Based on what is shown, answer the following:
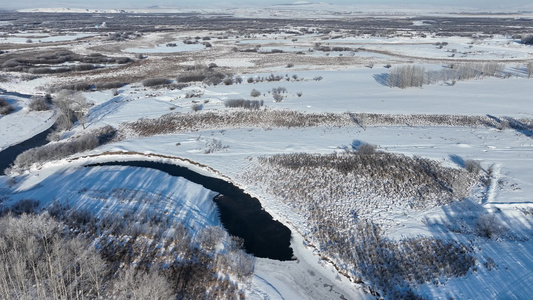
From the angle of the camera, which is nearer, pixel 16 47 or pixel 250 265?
pixel 250 265

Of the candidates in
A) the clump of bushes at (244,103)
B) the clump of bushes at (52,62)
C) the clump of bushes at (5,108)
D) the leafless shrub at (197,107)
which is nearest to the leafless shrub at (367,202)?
the clump of bushes at (244,103)

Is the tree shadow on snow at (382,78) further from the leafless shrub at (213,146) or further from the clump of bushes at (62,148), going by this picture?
the clump of bushes at (62,148)

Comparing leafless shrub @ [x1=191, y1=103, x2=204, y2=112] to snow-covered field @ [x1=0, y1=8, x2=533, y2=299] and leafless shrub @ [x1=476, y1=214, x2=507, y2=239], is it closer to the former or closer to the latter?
snow-covered field @ [x1=0, y1=8, x2=533, y2=299]

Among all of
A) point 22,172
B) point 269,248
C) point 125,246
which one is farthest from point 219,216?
point 22,172

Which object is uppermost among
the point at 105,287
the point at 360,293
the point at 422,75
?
the point at 422,75

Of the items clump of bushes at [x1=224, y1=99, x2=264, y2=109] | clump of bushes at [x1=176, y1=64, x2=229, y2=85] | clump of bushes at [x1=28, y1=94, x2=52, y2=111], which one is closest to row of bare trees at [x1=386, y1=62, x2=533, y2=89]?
clump of bushes at [x1=224, y1=99, x2=264, y2=109]

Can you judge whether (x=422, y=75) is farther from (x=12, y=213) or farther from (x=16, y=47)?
(x=16, y=47)
